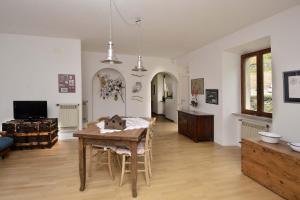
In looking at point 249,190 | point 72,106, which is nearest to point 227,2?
point 249,190

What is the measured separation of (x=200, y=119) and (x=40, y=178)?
3.91 m

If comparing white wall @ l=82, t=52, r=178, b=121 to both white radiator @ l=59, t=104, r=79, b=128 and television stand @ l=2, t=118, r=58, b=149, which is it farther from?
television stand @ l=2, t=118, r=58, b=149

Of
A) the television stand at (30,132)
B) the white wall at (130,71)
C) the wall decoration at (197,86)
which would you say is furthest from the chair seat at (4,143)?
the wall decoration at (197,86)

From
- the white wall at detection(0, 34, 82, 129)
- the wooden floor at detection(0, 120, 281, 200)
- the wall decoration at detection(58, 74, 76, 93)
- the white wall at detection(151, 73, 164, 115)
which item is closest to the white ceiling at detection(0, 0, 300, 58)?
the white wall at detection(0, 34, 82, 129)

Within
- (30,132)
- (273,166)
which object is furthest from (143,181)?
(30,132)

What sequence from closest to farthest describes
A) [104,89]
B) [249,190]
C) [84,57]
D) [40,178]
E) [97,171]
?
1. [249,190]
2. [40,178]
3. [97,171]
4. [84,57]
5. [104,89]

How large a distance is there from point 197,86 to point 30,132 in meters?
4.74

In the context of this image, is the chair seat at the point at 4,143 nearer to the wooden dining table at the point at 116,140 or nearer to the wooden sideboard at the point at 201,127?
the wooden dining table at the point at 116,140

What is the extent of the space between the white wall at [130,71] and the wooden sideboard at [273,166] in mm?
4818

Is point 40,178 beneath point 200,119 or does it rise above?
beneath

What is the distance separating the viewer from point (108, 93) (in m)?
7.47

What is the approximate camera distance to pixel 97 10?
3369 millimetres

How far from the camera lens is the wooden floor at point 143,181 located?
2529 millimetres

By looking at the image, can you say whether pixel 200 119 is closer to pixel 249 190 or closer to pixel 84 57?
pixel 249 190
